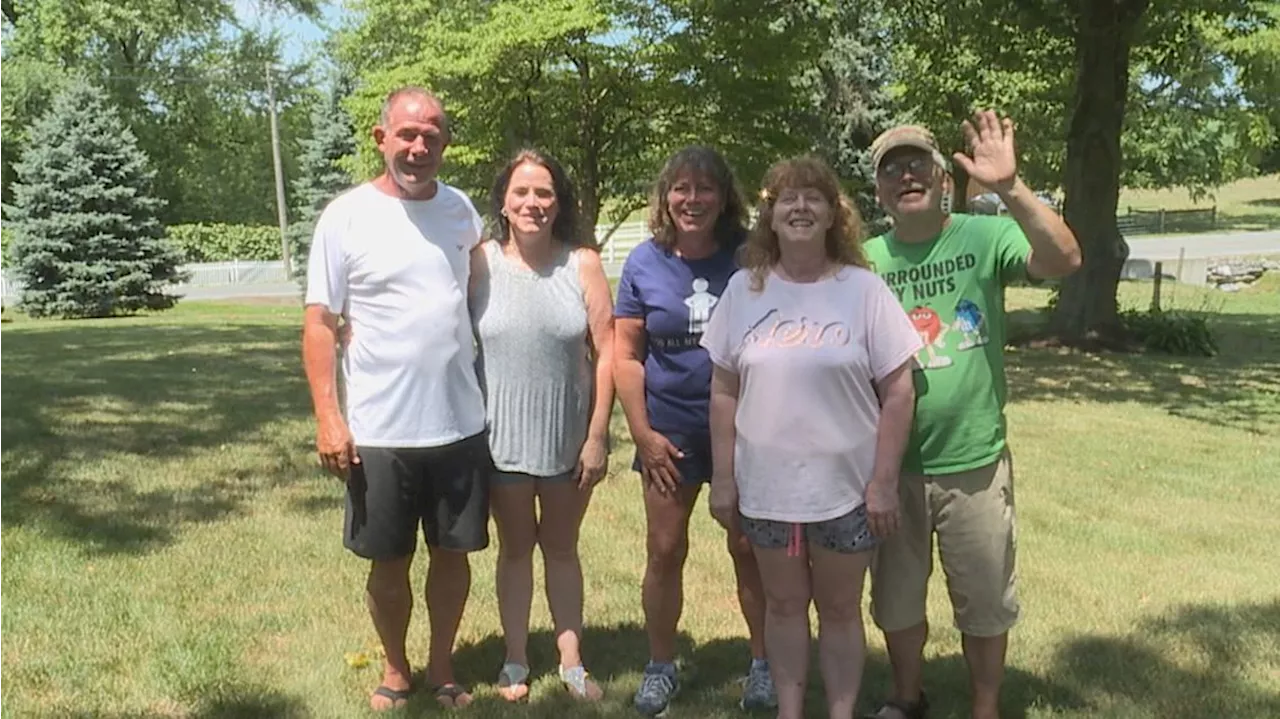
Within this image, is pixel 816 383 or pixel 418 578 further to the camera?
pixel 418 578

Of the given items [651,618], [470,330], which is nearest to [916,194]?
[470,330]

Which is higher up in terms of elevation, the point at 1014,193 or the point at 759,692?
the point at 1014,193

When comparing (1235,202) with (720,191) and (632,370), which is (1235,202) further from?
(632,370)

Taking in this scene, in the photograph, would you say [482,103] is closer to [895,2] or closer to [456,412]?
[895,2]

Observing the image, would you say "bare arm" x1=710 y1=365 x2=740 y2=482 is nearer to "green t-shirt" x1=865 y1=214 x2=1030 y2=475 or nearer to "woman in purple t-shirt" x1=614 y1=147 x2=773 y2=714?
"woman in purple t-shirt" x1=614 y1=147 x2=773 y2=714

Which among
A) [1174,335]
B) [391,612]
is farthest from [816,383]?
[1174,335]

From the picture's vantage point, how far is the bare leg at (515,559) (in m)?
3.76

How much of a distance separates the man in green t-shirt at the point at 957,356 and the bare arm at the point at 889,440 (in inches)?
8.2

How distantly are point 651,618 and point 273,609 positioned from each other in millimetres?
1825

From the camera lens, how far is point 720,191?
3605 millimetres

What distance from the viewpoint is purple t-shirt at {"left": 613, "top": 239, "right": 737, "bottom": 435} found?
3.59 meters

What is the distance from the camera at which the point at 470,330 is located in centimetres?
361

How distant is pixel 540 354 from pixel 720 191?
78cm

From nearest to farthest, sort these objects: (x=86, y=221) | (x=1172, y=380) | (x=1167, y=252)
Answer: (x=1172, y=380)
(x=86, y=221)
(x=1167, y=252)
